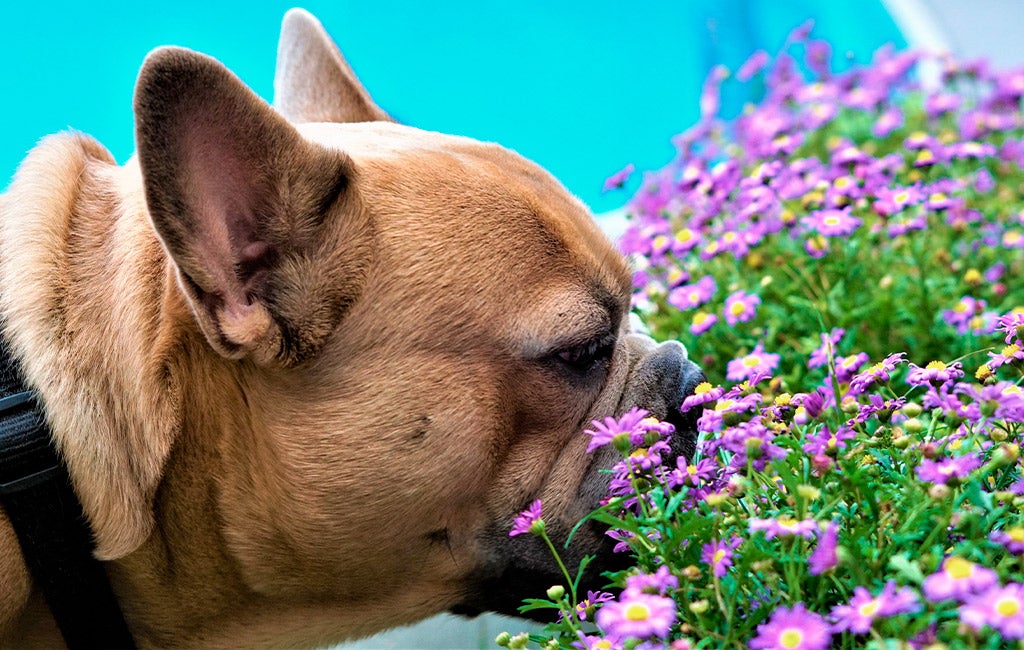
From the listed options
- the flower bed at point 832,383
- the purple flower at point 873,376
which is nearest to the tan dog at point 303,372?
the flower bed at point 832,383

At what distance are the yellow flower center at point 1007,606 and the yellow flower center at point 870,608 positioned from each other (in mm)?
152

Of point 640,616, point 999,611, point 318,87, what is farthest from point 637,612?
point 318,87

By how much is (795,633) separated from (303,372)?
122cm

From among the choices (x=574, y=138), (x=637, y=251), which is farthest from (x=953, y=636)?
(x=574, y=138)

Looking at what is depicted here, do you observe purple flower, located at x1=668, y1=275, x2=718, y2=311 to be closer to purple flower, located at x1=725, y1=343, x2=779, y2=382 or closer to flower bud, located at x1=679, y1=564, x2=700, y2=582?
purple flower, located at x1=725, y1=343, x2=779, y2=382

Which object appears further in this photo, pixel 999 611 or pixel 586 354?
pixel 586 354

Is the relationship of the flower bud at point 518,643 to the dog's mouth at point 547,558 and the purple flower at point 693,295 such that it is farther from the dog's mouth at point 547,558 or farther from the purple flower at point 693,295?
the purple flower at point 693,295

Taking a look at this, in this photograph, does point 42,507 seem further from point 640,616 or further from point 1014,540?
point 1014,540

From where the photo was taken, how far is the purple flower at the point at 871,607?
139cm

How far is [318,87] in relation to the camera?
3219 millimetres

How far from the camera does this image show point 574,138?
6.80 m

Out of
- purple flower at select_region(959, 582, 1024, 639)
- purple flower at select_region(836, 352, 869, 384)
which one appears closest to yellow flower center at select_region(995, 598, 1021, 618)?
purple flower at select_region(959, 582, 1024, 639)

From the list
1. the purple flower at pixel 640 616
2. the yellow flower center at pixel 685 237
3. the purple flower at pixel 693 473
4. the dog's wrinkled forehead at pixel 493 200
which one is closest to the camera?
the purple flower at pixel 640 616

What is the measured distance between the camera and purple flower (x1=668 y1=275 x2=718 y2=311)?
317 cm
